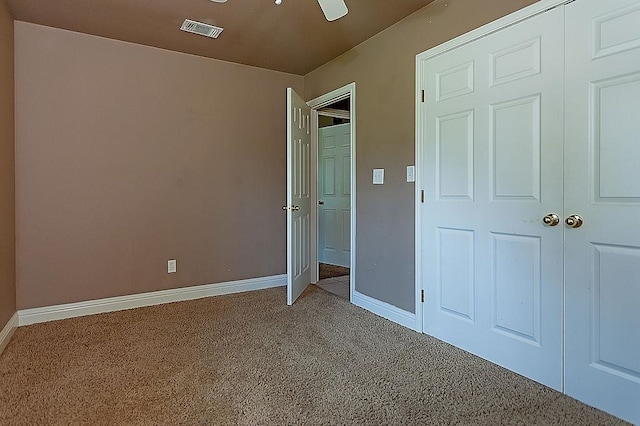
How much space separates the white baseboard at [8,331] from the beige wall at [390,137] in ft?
8.60

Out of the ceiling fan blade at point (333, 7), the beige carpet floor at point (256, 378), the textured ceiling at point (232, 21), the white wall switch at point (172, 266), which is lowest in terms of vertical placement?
the beige carpet floor at point (256, 378)

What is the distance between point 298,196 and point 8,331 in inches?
96.1

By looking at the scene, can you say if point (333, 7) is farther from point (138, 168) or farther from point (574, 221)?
point (138, 168)

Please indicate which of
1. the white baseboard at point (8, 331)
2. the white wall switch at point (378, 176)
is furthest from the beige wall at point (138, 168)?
the white wall switch at point (378, 176)

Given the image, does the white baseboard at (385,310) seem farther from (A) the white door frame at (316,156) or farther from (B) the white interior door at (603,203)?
(B) the white interior door at (603,203)

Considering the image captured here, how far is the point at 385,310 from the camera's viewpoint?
310 centimetres

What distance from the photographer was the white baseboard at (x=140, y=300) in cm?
302

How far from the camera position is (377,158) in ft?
10.5

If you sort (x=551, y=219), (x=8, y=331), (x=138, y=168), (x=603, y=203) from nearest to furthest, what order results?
(x=603, y=203)
(x=551, y=219)
(x=8, y=331)
(x=138, y=168)

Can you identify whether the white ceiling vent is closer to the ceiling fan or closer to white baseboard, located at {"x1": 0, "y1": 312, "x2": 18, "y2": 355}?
the ceiling fan

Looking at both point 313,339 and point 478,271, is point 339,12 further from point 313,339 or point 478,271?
point 313,339

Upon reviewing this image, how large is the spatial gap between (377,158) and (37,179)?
2739mm

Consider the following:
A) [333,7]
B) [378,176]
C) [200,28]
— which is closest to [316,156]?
[378,176]

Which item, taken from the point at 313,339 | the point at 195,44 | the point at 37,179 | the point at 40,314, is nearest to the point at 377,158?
the point at 313,339
